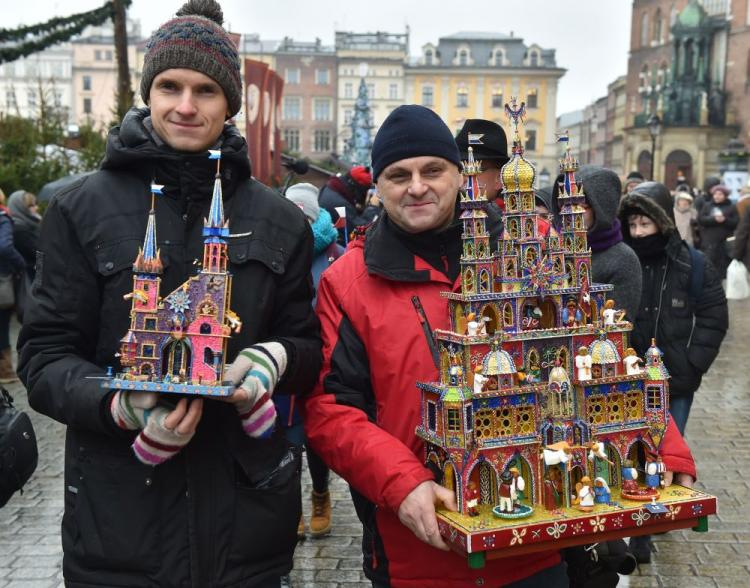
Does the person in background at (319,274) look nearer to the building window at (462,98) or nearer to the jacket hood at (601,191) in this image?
the jacket hood at (601,191)

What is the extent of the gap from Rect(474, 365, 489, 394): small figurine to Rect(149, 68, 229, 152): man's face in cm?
105

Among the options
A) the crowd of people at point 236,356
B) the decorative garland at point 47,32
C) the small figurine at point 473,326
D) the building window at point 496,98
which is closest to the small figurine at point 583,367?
the small figurine at point 473,326

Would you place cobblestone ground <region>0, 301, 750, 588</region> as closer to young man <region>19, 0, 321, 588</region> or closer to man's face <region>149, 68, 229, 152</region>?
young man <region>19, 0, 321, 588</region>

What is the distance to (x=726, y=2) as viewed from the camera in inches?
2507

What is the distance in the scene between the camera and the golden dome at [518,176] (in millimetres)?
3064

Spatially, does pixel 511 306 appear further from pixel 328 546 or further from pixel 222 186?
pixel 328 546

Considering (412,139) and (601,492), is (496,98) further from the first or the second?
(601,492)

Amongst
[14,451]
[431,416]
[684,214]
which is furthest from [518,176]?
[684,214]

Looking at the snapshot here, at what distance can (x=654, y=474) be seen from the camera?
2934 millimetres

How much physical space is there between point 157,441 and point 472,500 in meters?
0.95

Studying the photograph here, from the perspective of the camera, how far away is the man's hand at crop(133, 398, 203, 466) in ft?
7.87

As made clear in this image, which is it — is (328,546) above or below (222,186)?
below

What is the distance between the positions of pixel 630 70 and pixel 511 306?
74.9 metres

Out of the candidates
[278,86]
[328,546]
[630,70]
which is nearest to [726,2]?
[630,70]
